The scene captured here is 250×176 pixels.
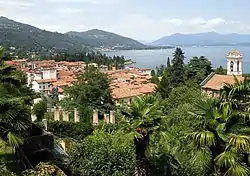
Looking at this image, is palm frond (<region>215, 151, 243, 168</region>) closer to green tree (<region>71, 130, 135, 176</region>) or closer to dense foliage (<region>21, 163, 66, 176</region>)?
green tree (<region>71, 130, 135, 176</region>)

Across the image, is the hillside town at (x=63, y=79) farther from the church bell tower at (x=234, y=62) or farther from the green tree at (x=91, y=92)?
the green tree at (x=91, y=92)

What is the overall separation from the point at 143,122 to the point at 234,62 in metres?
33.3

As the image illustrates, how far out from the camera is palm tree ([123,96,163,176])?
8406 mm

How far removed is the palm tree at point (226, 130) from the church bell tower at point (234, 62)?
32.7 metres

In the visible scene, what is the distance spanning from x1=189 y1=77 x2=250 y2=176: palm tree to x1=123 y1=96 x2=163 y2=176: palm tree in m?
1.28

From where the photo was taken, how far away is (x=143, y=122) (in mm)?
8414

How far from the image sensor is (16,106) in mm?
8633

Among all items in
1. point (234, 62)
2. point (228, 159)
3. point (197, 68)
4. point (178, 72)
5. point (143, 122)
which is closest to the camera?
point (228, 159)

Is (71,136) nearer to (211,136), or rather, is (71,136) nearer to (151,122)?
(151,122)

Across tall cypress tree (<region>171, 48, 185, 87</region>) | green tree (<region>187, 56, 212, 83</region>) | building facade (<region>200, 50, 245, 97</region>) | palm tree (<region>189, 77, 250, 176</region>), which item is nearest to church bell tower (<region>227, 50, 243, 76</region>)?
building facade (<region>200, 50, 245, 97</region>)

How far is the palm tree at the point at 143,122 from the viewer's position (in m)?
8.41

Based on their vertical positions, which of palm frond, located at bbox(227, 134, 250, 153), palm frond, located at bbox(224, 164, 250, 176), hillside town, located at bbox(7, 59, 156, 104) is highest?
palm frond, located at bbox(227, 134, 250, 153)

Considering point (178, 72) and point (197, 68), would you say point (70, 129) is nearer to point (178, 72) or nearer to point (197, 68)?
point (178, 72)

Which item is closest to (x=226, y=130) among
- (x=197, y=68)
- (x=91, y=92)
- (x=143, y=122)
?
(x=143, y=122)
